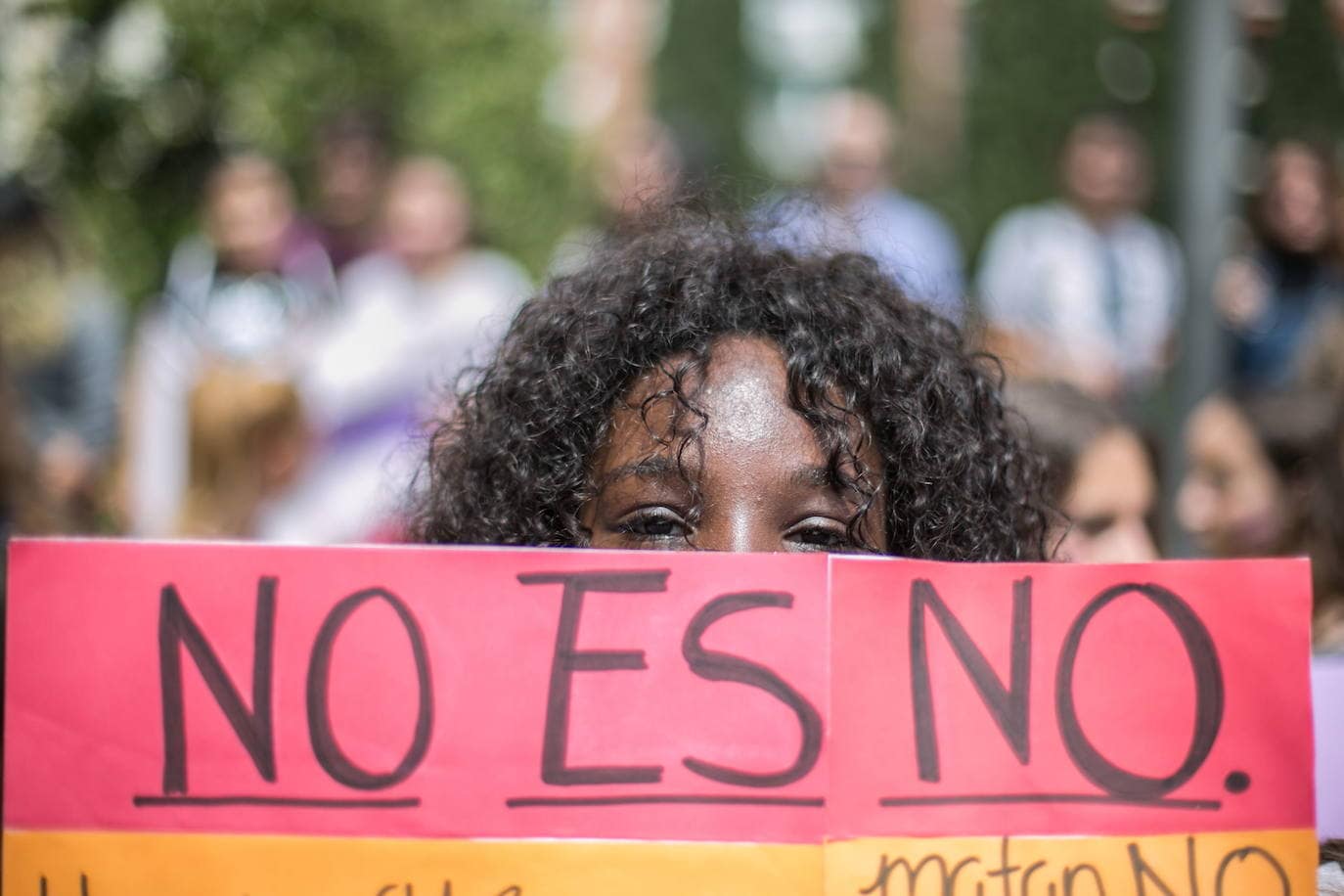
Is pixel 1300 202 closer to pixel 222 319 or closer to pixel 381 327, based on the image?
pixel 381 327

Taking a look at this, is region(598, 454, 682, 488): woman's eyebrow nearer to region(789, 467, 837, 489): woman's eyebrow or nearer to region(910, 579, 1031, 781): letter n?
region(789, 467, 837, 489): woman's eyebrow

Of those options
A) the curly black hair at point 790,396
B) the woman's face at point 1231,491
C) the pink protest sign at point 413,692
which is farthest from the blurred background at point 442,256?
the pink protest sign at point 413,692

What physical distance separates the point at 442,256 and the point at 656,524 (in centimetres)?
355

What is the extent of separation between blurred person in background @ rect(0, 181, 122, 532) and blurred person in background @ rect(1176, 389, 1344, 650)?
3.44m

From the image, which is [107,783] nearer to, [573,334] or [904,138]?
[573,334]

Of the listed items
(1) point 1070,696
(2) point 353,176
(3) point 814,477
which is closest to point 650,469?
(3) point 814,477

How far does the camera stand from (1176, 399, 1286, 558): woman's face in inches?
166

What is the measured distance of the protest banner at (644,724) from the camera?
1.60 metres

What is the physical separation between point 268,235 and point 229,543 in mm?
3914

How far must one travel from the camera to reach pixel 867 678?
Result: 1.62m

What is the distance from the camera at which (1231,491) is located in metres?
4.41

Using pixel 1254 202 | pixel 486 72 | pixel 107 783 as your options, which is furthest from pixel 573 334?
pixel 486 72

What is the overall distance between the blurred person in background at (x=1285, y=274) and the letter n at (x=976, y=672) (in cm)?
368

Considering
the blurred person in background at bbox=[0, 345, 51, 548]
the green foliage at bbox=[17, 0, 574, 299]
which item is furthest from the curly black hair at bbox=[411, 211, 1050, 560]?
the green foliage at bbox=[17, 0, 574, 299]
